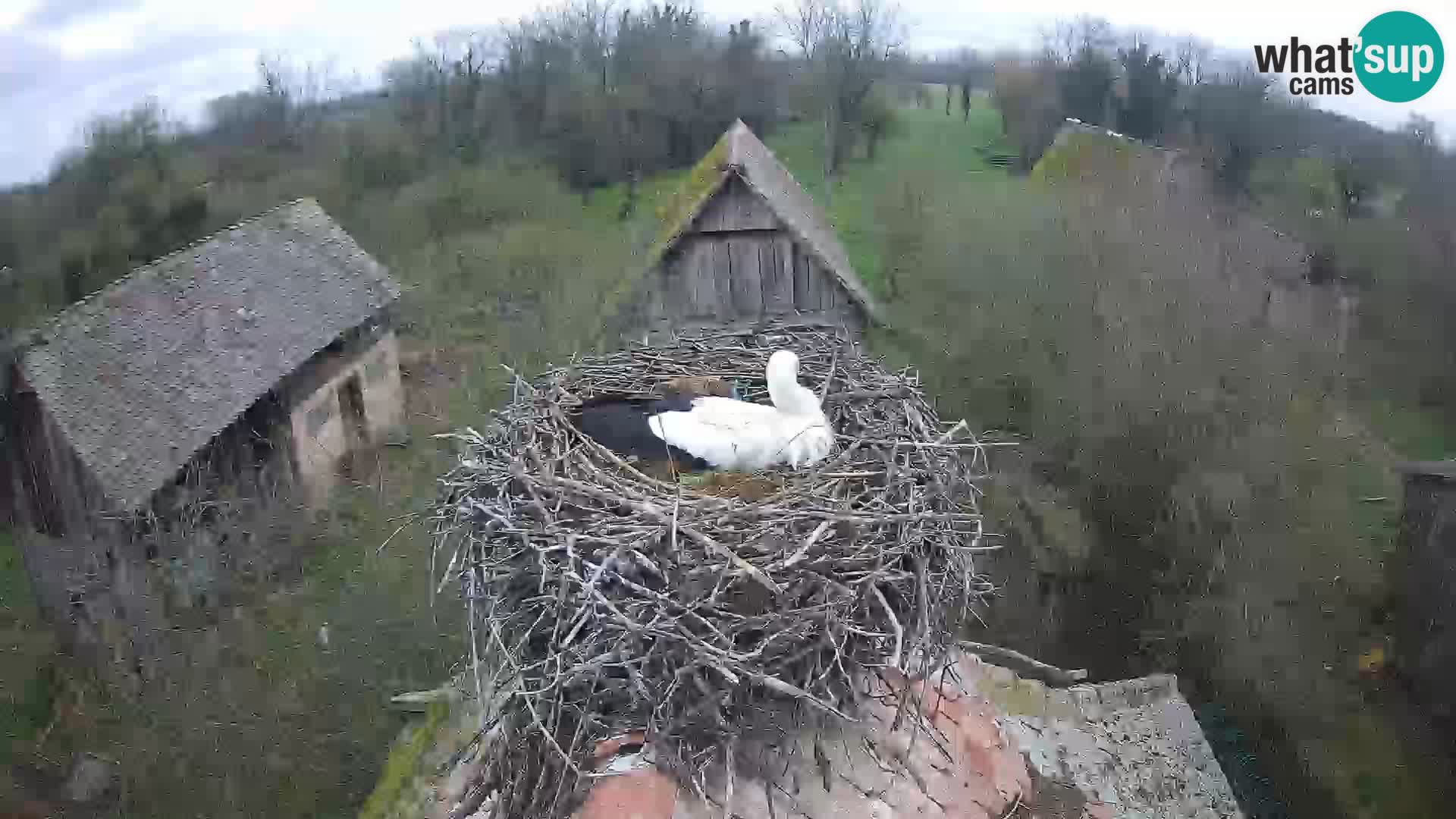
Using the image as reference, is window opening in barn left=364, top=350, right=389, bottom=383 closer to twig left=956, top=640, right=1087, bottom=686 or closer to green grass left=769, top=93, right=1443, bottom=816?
green grass left=769, top=93, right=1443, bottom=816

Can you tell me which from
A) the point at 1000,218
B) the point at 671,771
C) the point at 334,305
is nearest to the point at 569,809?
the point at 671,771

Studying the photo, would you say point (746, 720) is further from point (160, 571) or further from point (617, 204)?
point (617, 204)

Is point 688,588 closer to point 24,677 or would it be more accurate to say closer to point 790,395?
point 790,395

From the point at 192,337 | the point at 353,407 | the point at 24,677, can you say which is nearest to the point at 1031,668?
the point at 24,677

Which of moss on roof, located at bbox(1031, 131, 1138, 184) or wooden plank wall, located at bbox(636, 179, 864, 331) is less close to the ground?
moss on roof, located at bbox(1031, 131, 1138, 184)

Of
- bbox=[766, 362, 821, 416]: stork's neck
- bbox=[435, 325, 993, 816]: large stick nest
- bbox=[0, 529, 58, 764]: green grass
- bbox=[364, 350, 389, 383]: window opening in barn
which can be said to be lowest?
bbox=[0, 529, 58, 764]: green grass

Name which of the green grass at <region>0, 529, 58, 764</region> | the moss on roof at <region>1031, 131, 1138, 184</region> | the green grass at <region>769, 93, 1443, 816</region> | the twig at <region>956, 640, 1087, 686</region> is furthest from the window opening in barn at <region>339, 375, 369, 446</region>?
the twig at <region>956, 640, 1087, 686</region>

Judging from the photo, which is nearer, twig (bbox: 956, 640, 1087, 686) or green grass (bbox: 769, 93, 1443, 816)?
twig (bbox: 956, 640, 1087, 686)
